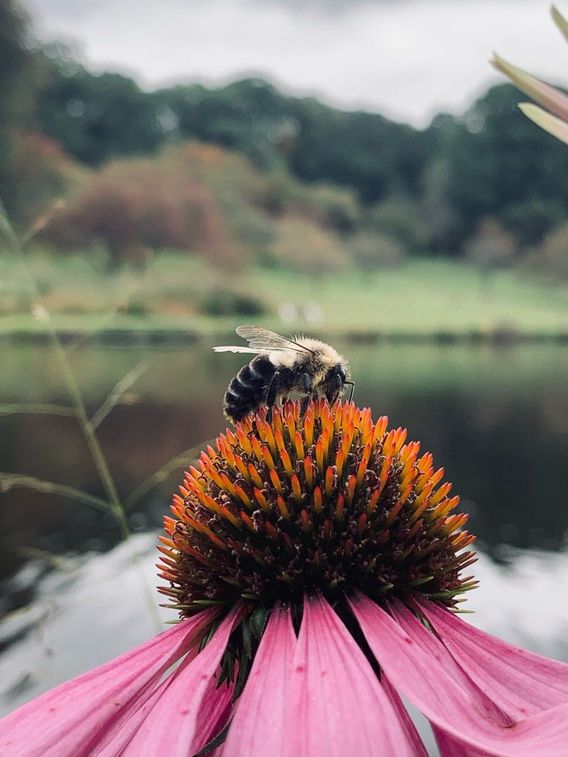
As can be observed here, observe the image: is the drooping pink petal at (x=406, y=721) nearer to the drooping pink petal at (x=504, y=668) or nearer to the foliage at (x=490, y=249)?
the drooping pink petal at (x=504, y=668)

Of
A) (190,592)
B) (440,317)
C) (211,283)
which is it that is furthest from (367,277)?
(190,592)

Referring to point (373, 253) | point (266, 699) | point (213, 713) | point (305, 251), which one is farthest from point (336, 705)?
point (373, 253)

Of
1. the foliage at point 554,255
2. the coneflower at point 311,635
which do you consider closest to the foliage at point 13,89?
the foliage at point 554,255

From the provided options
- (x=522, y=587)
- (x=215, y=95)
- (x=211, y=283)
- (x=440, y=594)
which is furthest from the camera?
(x=215, y=95)

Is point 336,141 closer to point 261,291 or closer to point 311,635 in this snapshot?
point 261,291

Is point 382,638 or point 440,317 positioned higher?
point 440,317

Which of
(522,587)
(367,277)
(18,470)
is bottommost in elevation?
(522,587)

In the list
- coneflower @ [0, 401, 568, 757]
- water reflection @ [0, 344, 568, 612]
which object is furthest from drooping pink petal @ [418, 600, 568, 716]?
water reflection @ [0, 344, 568, 612]

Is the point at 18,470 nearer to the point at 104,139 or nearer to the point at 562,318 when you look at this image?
the point at 562,318
